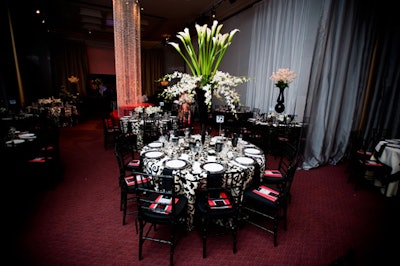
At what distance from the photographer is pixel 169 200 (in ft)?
7.06

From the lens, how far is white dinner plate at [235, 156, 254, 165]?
2363 mm

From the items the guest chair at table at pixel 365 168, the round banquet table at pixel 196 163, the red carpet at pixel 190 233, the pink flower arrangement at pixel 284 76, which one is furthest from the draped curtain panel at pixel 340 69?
the round banquet table at pixel 196 163

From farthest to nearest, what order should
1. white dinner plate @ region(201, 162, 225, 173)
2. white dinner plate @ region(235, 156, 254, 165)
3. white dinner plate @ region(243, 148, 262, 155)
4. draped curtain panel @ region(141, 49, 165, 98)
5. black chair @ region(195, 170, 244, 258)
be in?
1. draped curtain panel @ region(141, 49, 165, 98)
2. white dinner plate @ region(243, 148, 262, 155)
3. white dinner plate @ region(235, 156, 254, 165)
4. white dinner plate @ region(201, 162, 225, 173)
5. black chair @ region(195, 170, 244, 258)

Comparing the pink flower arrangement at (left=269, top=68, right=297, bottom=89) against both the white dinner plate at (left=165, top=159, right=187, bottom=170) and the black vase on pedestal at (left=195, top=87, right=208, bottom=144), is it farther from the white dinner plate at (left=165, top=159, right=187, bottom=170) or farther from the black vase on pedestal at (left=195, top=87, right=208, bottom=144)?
the white dinner plate at (left=165, top=159, right=187, bottom=170)

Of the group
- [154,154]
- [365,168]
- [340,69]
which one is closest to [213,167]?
[154,154]

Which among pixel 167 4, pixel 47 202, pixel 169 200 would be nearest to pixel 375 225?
pixel 169 200

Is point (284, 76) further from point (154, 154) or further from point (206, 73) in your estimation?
point (154, 154)

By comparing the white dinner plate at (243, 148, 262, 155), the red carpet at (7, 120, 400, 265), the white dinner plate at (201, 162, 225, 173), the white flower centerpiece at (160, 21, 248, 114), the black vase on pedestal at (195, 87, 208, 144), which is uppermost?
the white flower centerpiece at (160, 21, 248, 114)

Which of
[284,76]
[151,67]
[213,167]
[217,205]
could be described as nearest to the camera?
[217,205]

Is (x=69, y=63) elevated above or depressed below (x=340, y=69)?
above

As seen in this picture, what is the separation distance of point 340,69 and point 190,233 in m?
4.70

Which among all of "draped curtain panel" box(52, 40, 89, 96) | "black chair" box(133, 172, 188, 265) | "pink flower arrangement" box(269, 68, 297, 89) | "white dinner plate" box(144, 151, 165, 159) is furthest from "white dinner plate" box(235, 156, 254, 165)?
"draped curtain panel" box(52, 40, 89, 96)

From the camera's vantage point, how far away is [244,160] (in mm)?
2449

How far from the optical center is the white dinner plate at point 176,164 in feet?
7.20
